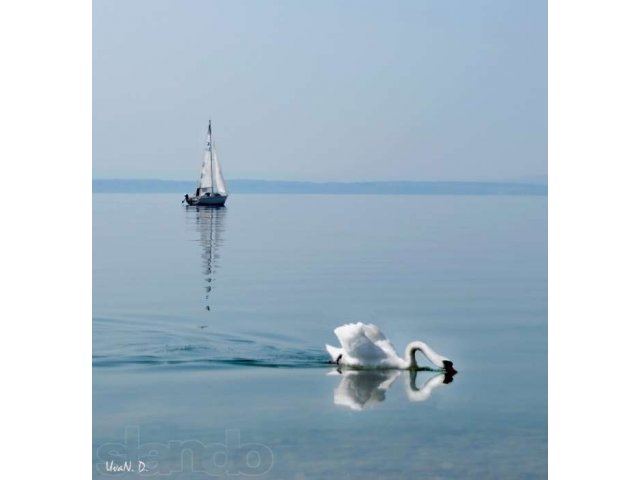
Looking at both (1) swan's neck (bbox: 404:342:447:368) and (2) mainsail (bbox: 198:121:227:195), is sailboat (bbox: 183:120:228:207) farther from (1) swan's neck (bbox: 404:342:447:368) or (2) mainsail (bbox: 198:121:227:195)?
(1) swan's neck (bbox: 404:342:447:368)

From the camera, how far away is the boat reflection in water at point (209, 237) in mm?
15898

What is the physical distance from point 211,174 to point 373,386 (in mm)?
7986

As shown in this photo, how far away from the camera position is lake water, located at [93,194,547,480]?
9914 mm

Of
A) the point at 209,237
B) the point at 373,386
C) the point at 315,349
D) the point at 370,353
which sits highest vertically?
the point at 209,237

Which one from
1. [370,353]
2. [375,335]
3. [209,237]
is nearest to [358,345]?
[370,353]

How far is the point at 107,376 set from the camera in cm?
1165

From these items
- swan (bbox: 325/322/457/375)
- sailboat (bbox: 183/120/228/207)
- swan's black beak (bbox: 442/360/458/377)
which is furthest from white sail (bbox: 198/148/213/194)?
swan's black beak (bbox: 442/360/458/377)

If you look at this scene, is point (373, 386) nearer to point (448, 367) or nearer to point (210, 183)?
point (448, 367)

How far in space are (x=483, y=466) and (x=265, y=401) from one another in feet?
7.25

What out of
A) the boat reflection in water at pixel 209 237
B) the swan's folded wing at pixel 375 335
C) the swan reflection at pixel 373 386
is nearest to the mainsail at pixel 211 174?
the boat reflection in water at pixel 209 237

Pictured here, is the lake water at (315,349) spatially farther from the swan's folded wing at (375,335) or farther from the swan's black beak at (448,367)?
the swan's folded wing at (375,335)

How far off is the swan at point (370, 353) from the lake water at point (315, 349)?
16 centimetres

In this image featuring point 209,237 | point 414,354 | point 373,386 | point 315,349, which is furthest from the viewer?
point 209,237

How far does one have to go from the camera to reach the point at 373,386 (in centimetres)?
1173
